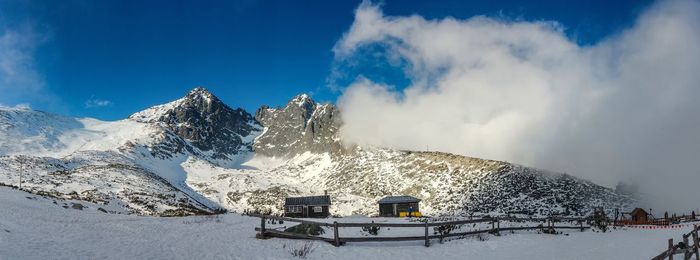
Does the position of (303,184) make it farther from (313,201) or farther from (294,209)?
(313,201)

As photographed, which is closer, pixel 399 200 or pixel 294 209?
pixel 399 200

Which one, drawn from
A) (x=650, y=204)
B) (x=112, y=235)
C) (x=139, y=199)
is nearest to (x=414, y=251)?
(x=112, y=235)

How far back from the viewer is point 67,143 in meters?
199

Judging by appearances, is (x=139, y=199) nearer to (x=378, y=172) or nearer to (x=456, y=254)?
(x=456, y=254)

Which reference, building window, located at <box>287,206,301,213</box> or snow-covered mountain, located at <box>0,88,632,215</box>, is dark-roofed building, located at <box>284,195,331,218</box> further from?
snow-covered mountain, located at <box>0,88,632,215</box>

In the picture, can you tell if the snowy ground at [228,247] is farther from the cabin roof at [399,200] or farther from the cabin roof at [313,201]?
the cabin roof at [313,201]

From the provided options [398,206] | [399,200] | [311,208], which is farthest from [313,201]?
[399,200]

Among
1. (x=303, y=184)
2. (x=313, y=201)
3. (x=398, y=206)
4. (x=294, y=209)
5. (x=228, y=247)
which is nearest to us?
(x=228, y=247)

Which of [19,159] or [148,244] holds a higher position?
[19,159]

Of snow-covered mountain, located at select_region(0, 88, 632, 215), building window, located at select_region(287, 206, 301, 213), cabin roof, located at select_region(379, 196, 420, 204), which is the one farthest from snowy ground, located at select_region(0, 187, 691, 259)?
building window, located at select_region(287, 206, 301, 213)

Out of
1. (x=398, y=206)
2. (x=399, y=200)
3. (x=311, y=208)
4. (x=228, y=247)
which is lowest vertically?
(x=311, y=208)

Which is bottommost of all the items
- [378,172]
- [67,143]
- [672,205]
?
[672,205]

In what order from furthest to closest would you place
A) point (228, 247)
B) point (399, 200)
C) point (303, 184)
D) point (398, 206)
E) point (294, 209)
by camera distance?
point (303, 184), point (294, 209), point (398, 206), point (399, 200), point (228, 247)

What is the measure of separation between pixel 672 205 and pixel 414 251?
12200 cm
